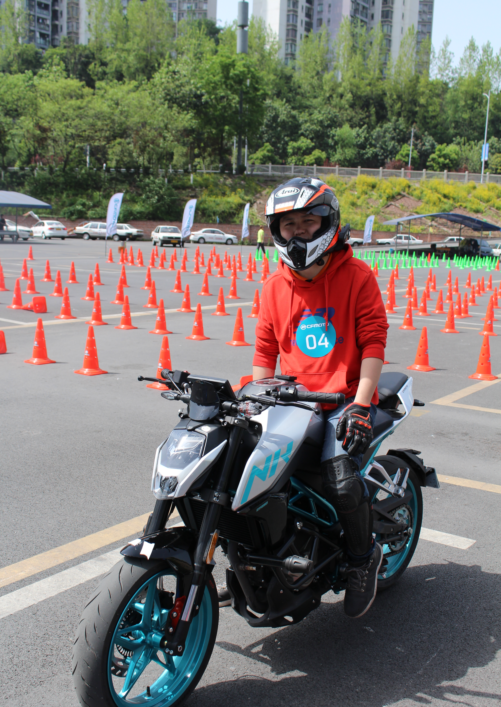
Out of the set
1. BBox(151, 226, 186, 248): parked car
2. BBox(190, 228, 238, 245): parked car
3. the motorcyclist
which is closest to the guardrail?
BBox(190, 228, 238, 245): parked car

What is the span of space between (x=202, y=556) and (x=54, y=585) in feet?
5.31

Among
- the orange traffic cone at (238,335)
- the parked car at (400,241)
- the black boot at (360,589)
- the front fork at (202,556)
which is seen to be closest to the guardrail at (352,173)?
the parked car at (400,241)

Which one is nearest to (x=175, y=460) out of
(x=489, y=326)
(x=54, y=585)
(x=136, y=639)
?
(x=136, y=639)

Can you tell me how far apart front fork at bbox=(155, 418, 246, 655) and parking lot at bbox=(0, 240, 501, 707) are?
0.44 metres

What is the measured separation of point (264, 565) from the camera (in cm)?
283

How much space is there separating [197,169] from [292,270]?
75039mm

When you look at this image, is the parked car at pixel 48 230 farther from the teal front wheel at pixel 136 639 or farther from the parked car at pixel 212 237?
the teal front wheel at pixel 136 639

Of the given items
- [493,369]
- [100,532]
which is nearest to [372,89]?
[493,369]

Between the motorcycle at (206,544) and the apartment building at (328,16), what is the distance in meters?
143

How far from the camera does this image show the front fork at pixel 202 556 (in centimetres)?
259

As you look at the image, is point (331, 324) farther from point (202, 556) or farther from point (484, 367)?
point (484, 367)

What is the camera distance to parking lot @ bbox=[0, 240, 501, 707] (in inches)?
118

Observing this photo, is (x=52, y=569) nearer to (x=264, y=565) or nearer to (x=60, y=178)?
(x=264, y=565)

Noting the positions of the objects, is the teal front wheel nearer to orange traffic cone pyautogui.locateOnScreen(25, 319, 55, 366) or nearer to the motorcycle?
the motorcycle
